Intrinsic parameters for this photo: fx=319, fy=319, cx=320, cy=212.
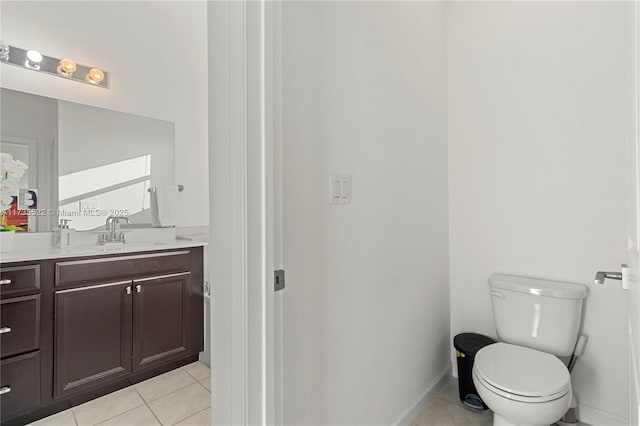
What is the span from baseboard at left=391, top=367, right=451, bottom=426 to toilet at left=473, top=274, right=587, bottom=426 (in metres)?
0.36

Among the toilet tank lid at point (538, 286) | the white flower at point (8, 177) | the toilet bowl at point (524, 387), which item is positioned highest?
the white flower at point (8, 177)

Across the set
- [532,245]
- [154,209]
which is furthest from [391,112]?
[154,209]

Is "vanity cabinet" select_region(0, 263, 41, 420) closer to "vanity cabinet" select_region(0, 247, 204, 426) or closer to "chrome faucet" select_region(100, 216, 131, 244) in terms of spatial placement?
"vanity cabinet" select_region(0, 247, 204, 426)

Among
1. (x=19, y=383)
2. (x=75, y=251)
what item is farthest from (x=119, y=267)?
(x=19, y=383)

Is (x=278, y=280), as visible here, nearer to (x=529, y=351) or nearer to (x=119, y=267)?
(x=529, y=351)

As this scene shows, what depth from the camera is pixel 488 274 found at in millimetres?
1892

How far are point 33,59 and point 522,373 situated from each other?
3219mm

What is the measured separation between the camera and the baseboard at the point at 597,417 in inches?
60.3

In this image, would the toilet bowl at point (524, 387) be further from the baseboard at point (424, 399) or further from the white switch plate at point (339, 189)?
the white switch plate at point (339, 189)

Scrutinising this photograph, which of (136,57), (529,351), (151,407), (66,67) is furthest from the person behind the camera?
(136,57)

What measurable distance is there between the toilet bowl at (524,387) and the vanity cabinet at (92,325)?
1968mm

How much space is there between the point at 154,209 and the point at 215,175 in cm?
203

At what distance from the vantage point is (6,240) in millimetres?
1927

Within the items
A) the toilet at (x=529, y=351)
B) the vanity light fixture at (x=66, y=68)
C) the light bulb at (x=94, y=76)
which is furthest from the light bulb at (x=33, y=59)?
the toilet at (x=529, y=351)
